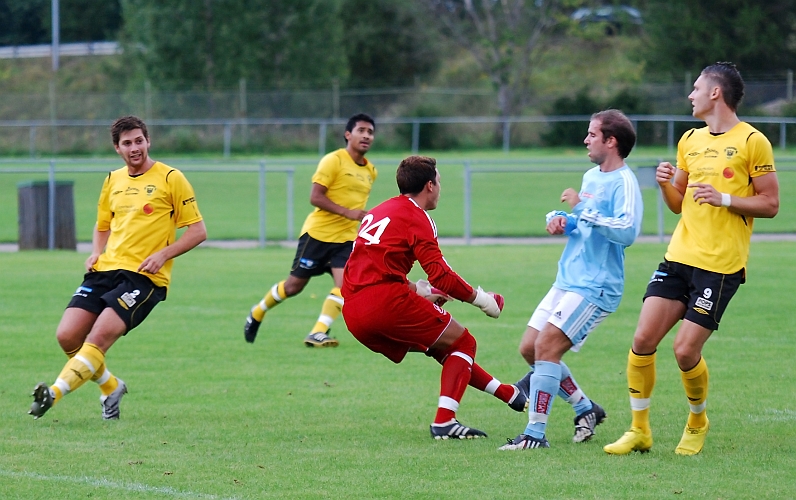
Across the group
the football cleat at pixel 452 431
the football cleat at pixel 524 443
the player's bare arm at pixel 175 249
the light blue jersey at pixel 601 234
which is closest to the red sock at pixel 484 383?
the football cleat at pixel 452 431

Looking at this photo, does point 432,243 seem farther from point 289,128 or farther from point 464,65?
point 464,65

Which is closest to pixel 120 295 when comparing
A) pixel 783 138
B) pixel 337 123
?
pixel 337 123

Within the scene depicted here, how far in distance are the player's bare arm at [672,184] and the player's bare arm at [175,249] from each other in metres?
3.08

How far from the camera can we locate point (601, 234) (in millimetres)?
6125

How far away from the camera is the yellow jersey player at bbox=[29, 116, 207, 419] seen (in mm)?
7016

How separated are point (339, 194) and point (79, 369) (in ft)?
13.7

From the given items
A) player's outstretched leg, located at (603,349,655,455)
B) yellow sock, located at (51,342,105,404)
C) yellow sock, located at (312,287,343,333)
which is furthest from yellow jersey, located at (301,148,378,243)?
player's outstretched leg, located at (603,349,655,455)

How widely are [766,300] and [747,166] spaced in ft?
23.9

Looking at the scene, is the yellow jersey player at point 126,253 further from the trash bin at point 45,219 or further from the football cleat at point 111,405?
the trash bin at point 45,219

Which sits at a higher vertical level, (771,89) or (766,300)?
(771,89)

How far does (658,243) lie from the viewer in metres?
19.4

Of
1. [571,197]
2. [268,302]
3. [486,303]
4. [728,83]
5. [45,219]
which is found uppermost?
[728,83]

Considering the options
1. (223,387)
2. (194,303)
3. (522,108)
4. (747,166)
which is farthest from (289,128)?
(747,166)

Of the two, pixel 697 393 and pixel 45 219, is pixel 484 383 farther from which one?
pixel 45 219
